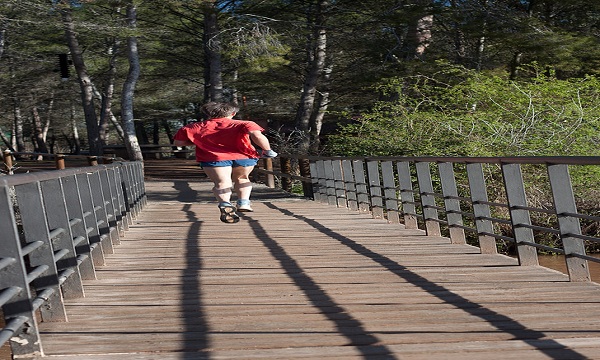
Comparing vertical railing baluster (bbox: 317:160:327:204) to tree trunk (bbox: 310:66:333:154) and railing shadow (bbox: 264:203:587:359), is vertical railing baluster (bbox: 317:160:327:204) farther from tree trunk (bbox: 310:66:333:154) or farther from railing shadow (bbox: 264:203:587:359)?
tree trunk (bbox: 310:66:333:154)

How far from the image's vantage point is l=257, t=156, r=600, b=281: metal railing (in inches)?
285

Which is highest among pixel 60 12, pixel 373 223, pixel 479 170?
pixel 60 12

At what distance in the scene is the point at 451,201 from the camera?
34.2 feet

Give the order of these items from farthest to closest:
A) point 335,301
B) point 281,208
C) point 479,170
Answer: point 281,208
point 479,170
point 335,301

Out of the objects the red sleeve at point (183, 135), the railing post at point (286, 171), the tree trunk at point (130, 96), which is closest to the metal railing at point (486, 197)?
the red sleeve at point (183, 135)

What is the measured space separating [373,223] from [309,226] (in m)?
1.04

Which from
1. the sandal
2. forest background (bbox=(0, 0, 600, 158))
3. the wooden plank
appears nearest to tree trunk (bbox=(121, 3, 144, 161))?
forest background (bbox=(0, 0, 600, 158))

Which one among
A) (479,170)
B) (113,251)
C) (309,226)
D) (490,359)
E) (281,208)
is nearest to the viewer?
(490,359)

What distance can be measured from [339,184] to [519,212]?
9992mm

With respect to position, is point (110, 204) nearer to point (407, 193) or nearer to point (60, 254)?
point (407, 193)

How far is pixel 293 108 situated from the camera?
3959 cm

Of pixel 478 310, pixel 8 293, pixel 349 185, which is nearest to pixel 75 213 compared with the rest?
pixel 8 293

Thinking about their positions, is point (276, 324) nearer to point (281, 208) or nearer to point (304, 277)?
point (304, 277)

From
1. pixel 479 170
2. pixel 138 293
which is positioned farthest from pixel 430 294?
pixel 479 170
